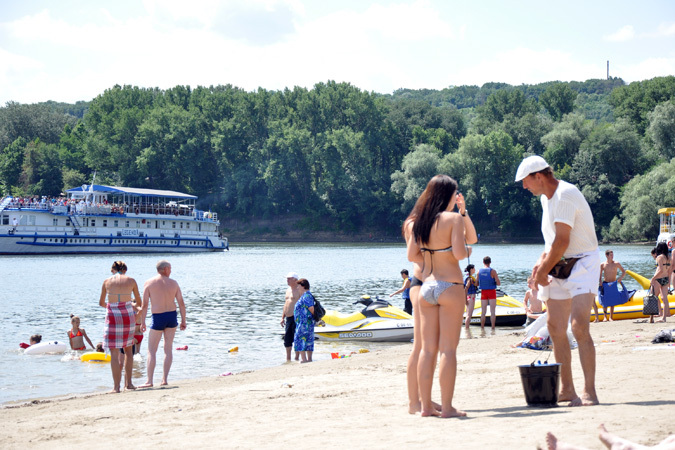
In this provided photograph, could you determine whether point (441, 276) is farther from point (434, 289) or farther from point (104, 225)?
point (104, 225)

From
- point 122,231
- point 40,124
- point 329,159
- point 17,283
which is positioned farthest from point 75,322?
point 40,124

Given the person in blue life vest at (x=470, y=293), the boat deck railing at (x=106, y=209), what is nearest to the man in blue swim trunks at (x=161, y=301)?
the person in blue life vest at (x=470, y=293)

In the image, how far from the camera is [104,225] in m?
69.9

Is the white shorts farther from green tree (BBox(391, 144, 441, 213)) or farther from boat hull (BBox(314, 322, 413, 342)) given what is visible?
green tree (BBox(391, 144, 441, 213))

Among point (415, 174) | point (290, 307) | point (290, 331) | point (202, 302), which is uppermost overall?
point (415, 174)

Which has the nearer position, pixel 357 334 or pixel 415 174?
pixel 357 334

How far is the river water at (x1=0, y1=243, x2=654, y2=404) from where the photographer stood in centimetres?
1530

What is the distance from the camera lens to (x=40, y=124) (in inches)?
4611

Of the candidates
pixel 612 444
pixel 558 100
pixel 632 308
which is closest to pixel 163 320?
pixel 612 444

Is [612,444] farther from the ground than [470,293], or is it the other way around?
[612,444]

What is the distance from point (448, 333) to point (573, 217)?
1562mm

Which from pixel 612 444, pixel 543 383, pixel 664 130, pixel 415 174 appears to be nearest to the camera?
pixel 612 444

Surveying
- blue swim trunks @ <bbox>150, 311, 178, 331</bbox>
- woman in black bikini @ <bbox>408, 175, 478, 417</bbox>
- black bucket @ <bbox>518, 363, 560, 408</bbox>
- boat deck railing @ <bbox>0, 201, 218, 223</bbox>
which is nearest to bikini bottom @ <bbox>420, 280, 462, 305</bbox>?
woman in black bikini @ <bbox>408, 175, 478, 417</bbox>

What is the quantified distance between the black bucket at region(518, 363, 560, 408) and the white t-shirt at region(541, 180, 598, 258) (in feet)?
3.66
